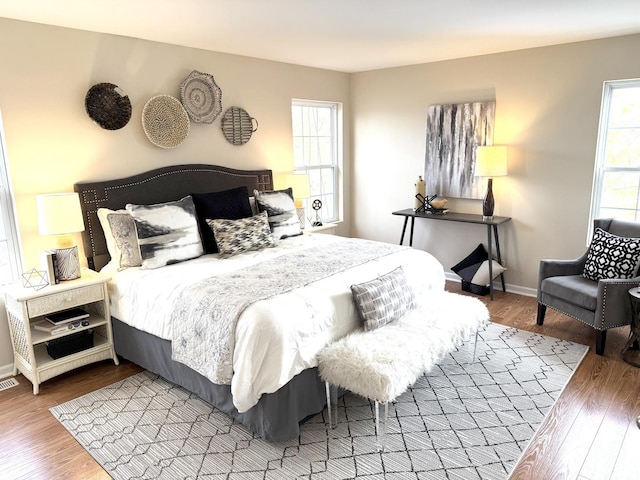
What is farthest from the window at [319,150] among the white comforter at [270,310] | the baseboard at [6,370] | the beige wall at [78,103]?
the baseboard at [6,370]

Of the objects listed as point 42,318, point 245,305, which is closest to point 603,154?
point 245,305

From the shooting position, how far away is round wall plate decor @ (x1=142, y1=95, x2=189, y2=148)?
3.66m

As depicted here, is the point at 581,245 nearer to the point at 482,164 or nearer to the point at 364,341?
the point at 482,164

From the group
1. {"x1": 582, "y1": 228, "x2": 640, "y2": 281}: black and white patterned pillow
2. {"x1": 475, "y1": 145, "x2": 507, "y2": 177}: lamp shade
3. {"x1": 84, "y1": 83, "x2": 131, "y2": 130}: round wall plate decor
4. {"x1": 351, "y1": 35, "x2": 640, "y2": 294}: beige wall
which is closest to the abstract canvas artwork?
{"x1": 351, "y1": 35, "x2": 640, "y2": 294}: beige wall

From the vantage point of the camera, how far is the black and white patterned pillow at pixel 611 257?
337 centimetres

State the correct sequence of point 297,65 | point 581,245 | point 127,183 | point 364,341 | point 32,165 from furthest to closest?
1. point 297,65
2. point 581,245
3. point 127,183
4. point 32,165
5. point 364,341

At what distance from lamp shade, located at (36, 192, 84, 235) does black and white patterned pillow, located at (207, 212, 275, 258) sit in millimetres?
963

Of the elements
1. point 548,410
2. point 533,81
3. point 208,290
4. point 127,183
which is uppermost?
point 533,81

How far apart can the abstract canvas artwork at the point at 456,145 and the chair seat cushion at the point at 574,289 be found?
53.2 inches

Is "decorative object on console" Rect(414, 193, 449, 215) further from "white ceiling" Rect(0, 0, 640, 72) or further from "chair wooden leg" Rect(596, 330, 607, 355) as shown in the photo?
"chair wooden leg" Rect(596, 330, 607, 355)

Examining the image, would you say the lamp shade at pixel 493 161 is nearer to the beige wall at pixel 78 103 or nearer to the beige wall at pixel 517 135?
the beige wall at pixel 517 135

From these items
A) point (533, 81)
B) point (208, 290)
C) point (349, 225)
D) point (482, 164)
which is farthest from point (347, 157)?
point (208, 290)

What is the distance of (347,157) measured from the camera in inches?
226

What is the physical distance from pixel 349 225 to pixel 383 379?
152 inches
